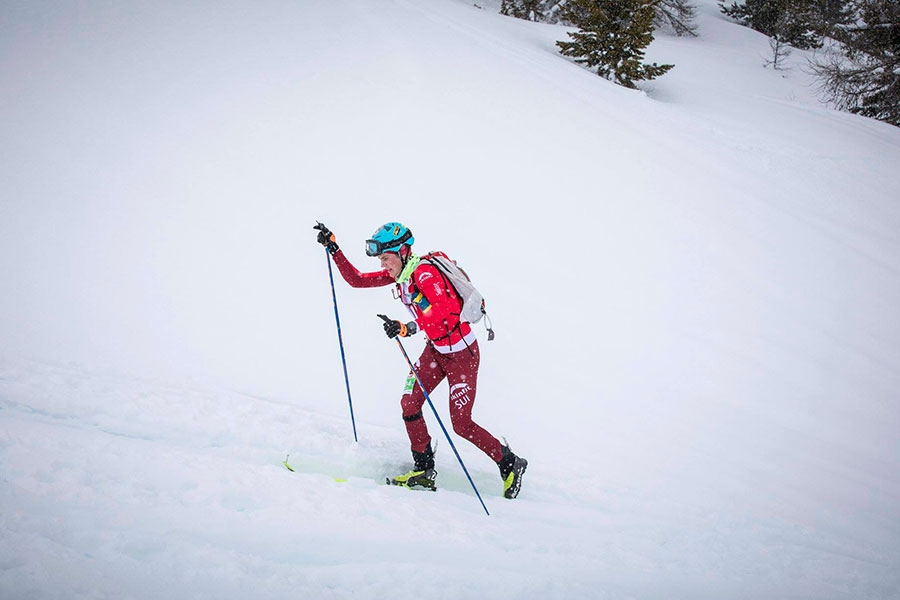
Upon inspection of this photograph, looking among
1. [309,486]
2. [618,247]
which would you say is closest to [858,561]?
[309,486]

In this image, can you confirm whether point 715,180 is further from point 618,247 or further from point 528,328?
point 528,328

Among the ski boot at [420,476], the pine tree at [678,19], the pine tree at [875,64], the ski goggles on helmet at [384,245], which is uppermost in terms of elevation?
the pine tree at [678,19]

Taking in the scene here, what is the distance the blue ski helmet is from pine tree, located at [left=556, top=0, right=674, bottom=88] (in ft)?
58.2

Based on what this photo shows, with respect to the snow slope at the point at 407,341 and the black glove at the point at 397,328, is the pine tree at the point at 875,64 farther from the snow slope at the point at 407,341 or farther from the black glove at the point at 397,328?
the black glove at the point at 397,328

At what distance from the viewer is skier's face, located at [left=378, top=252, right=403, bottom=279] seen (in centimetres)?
370

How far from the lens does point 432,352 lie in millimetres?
4035

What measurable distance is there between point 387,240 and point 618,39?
18292 mm

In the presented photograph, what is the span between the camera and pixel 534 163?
9.69 meters

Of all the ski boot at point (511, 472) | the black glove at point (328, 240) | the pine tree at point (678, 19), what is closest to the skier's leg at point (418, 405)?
the ski boot at point (511, 472)

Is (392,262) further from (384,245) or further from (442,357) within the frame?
(442,357)

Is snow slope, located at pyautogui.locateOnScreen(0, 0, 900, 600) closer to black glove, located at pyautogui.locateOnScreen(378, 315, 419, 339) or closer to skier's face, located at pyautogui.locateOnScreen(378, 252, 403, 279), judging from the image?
black glove, located at pyautogui.locateOnScreen(378, 315, 419, 339)

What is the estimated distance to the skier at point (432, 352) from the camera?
364 cm

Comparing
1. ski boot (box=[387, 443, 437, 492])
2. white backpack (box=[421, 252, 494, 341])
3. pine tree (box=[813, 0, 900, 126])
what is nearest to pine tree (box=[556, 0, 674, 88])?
pine tree (box=[813, 0, 900, 126])

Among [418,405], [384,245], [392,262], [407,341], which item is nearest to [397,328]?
[392,262]
